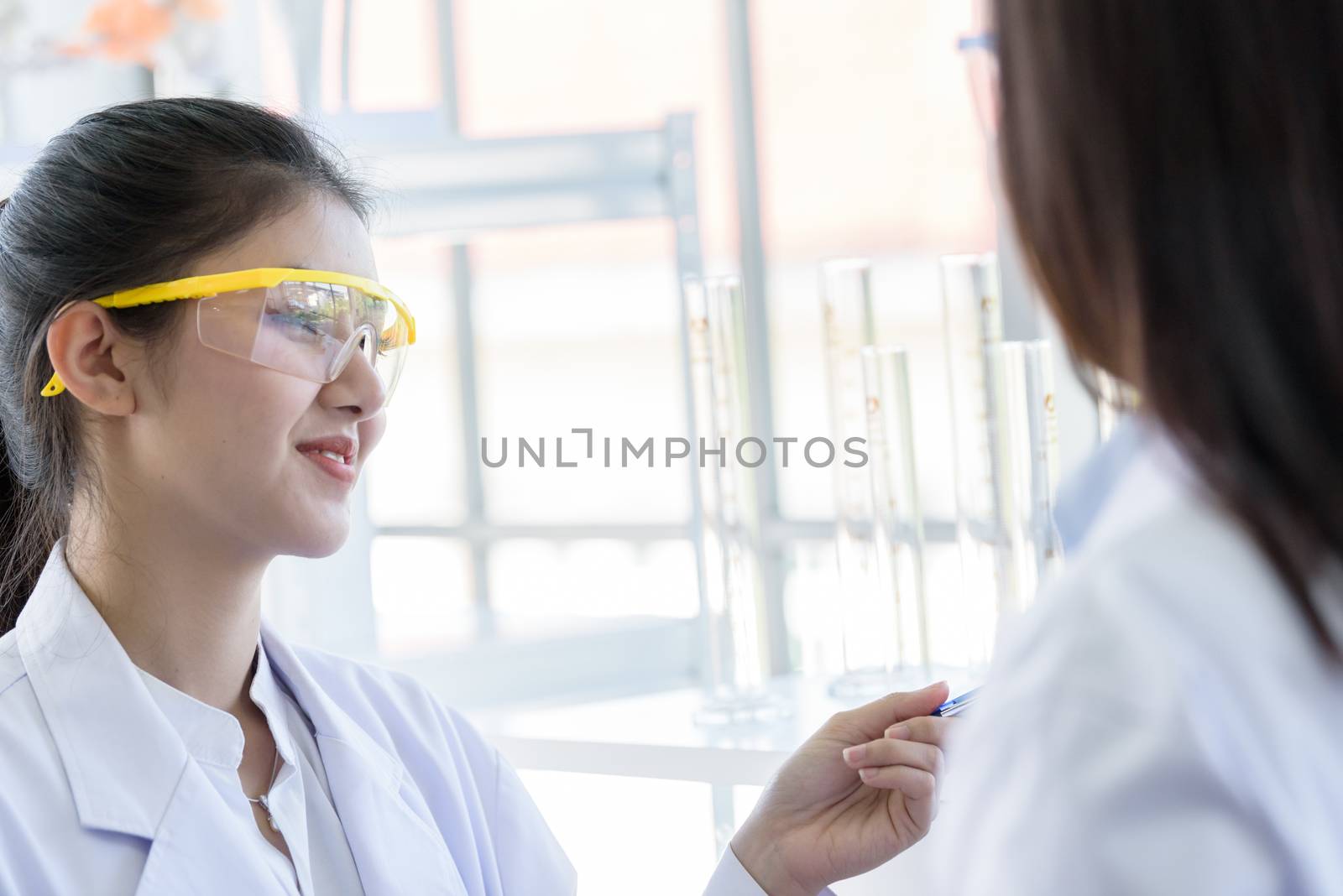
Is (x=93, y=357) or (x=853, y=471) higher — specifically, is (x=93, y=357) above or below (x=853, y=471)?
above

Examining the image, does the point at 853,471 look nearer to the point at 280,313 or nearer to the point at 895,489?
the point at 895,489

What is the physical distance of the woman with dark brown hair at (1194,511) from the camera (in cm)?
36

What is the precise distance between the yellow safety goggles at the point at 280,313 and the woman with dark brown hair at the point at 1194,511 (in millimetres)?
726

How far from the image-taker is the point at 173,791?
96 cm

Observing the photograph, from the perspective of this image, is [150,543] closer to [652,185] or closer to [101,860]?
[101,860]

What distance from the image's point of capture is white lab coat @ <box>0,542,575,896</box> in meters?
0.91

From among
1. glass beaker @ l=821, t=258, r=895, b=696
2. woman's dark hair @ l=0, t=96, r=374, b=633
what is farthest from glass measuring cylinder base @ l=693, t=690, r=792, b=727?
woman's dark hair @ l=0, t=96, r=374, b=633

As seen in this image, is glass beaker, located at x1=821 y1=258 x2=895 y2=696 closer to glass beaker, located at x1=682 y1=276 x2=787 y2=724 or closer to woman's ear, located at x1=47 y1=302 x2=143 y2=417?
glass beaker, located at x1=682 y1=276 x2=787 y2=724

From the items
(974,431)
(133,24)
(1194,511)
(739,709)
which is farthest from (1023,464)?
(133,24)

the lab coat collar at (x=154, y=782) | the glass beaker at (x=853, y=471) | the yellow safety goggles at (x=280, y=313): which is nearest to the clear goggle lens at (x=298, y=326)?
the yellow safety goggles at (x=280, y=313)

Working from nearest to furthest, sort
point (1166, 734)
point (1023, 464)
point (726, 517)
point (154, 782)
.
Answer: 1. point (1166, 734)
2. point (154, 782)
3. point (1023, 464)
4. point (726, 517)

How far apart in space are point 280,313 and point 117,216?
0.49ft

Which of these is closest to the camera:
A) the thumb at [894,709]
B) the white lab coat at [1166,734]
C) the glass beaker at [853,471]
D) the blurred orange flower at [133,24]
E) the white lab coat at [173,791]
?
the white lab coat at [1166,734]

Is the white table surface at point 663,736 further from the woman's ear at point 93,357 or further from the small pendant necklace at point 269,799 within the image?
the woman's ear at point 93,357
